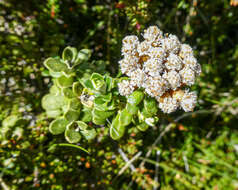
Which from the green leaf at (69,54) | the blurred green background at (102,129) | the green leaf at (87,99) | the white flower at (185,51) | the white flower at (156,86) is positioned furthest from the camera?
the blurred green background at (102,129)

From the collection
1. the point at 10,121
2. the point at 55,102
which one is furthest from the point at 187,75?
the point at 10,121

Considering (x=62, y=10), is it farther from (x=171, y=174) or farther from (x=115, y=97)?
(x=171, y=174)

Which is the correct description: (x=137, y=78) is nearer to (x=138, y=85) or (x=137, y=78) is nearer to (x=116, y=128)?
(x=138, y=85)

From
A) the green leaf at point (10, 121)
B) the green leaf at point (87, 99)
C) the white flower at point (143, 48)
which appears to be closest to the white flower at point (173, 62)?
the white flower at point (143, 48)

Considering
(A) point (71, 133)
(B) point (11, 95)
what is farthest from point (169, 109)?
(B) point (11, 95)

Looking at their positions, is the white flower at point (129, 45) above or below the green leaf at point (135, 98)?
above

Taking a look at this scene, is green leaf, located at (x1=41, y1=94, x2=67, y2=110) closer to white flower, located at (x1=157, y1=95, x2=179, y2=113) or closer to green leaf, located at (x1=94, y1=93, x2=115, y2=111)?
green leaf, located at (x1=94, y1=93, x2=115, y2=111)

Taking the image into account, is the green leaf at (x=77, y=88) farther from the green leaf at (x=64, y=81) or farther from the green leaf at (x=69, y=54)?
the green leaf at (x=69, y=54)
